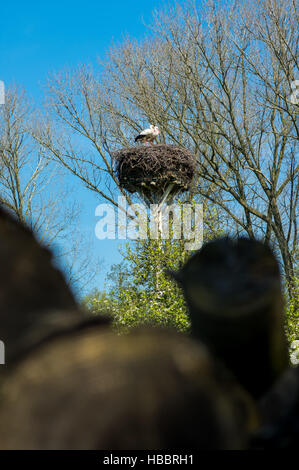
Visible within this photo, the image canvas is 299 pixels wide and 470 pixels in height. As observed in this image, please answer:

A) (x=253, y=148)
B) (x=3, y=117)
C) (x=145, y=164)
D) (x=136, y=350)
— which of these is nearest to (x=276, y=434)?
(x=136, y=350)

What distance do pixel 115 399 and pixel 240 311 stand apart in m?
0.24

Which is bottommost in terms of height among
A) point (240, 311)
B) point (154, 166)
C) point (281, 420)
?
point (281, 420)

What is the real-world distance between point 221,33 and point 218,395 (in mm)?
14727

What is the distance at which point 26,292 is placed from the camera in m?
0.62

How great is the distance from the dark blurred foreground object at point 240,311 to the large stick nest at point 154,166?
14339mm

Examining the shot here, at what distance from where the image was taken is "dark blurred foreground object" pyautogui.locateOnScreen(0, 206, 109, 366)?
0.59 m

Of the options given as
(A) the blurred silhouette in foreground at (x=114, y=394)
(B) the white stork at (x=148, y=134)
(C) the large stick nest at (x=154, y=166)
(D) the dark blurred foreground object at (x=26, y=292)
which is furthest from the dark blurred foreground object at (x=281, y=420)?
(B) the white stork at (x=148, y=134)

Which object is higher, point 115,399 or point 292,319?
point 292,319

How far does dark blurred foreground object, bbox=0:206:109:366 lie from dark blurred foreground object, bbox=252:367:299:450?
0.23 metres

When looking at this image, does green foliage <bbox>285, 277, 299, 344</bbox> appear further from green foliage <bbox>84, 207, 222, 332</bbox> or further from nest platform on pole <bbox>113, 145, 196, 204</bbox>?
nest platform on pole <bbox>113, 145, 196, 204</bbox>

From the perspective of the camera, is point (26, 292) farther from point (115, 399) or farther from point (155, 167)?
point (155, 167)

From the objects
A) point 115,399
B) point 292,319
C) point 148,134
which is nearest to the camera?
point 115,399

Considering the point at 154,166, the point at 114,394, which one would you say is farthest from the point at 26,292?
the point at 154,166

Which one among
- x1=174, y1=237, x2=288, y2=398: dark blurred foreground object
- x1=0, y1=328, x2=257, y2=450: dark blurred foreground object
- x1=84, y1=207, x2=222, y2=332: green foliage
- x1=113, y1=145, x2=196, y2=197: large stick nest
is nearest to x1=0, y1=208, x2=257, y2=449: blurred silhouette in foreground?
x1=0, y1=328, x2=257, y2=450: dark blurred foreground object
